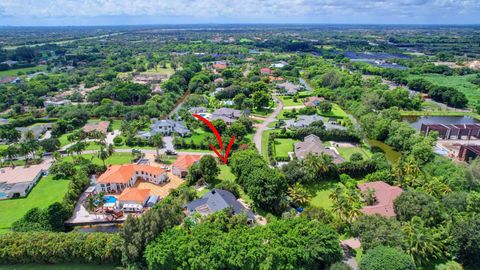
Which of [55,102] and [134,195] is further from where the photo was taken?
[55,102]

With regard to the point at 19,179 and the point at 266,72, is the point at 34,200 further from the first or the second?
the point at 266,72

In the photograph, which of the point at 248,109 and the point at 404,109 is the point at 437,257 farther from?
the point at 404,109

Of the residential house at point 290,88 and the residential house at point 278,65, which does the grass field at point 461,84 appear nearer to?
the residential house at point 290,88

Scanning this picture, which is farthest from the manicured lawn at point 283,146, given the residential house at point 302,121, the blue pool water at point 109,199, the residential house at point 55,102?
Answer: the residential house at point 55,102

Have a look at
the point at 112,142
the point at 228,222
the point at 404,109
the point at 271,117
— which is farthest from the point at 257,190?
the point at 404,109

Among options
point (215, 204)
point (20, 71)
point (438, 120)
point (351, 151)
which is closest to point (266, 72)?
point (438, 120)

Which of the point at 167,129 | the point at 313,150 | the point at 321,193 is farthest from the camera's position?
the point at 167,129
